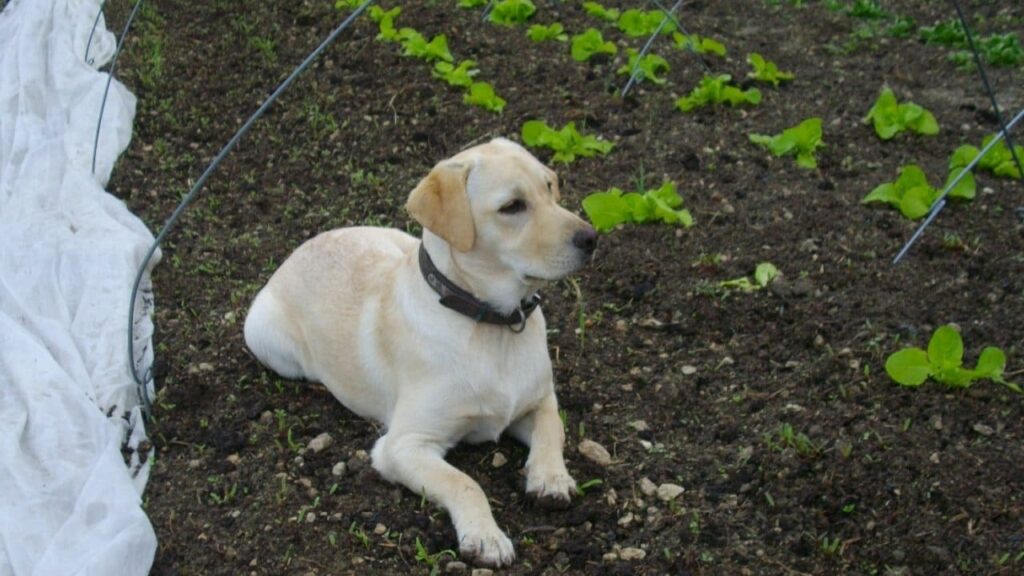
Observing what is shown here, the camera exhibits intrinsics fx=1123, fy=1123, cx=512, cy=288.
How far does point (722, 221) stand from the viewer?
17.5 feet

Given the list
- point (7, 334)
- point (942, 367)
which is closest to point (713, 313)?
point (942, 367)

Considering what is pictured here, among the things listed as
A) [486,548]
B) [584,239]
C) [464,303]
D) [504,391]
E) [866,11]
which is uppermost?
[584,239]

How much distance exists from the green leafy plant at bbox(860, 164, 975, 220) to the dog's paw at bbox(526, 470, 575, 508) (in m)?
2.42

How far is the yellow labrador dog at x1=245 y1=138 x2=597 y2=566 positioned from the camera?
136 inches

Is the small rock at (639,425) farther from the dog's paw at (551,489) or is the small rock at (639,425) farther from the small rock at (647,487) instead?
the dog's paw at (551,489)

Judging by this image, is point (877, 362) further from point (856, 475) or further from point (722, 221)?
point (722, 221)

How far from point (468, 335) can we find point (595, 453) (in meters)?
0.63

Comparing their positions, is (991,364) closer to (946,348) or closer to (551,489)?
(946,348)

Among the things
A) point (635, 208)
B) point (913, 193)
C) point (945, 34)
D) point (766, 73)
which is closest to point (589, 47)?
point (766, 73)

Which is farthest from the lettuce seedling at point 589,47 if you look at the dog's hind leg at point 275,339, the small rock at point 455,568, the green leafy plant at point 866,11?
the small rock at point 455,568

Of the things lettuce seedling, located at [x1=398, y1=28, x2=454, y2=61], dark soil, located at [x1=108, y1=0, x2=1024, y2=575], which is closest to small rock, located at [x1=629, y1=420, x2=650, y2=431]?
dark soil, located at [x1=108, y1=0, x2=1024, y2=575]

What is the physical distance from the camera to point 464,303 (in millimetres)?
3604

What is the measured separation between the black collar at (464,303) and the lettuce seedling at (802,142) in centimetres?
258

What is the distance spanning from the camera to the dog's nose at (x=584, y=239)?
343 centimetres
